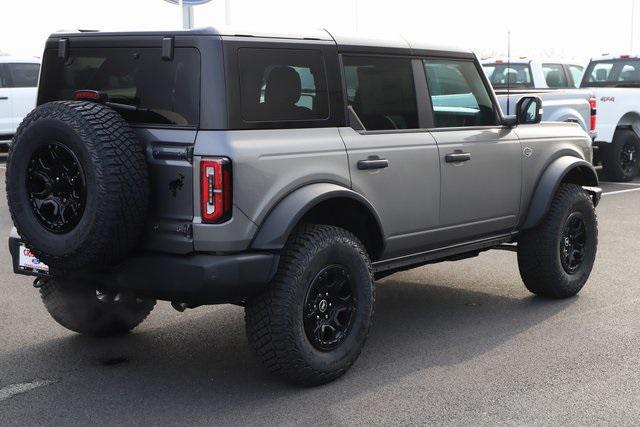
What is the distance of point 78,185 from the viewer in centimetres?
445

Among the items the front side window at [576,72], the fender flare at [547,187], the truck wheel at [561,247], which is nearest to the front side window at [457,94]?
the fender flare at [547,187]

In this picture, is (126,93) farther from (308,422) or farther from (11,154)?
(308,422)

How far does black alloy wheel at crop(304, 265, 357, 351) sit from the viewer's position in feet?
15.8

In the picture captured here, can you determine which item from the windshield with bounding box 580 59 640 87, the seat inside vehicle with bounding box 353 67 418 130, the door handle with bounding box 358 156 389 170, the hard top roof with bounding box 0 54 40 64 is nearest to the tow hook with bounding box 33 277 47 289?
the door handle with bounding box 358 156 389 170

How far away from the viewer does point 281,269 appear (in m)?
4.66

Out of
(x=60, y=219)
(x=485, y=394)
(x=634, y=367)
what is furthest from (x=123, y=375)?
(x=634, y=367)

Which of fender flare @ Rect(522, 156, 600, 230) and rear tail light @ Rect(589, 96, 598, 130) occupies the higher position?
rear tail light @ Rect(589, 96, 598, 130)

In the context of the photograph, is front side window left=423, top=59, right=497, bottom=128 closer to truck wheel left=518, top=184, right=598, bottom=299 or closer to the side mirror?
the side mirror

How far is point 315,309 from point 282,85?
3.73 ft

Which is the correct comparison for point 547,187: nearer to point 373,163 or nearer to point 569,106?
point 373,163

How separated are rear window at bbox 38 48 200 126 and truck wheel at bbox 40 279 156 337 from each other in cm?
A: 112

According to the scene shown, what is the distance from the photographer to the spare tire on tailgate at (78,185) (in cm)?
433

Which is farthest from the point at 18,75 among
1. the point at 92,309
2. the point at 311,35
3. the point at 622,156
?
the point at 311,35

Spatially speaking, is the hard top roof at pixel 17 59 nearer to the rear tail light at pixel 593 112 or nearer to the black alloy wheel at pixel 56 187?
the rear tail light at pixel 593 112
